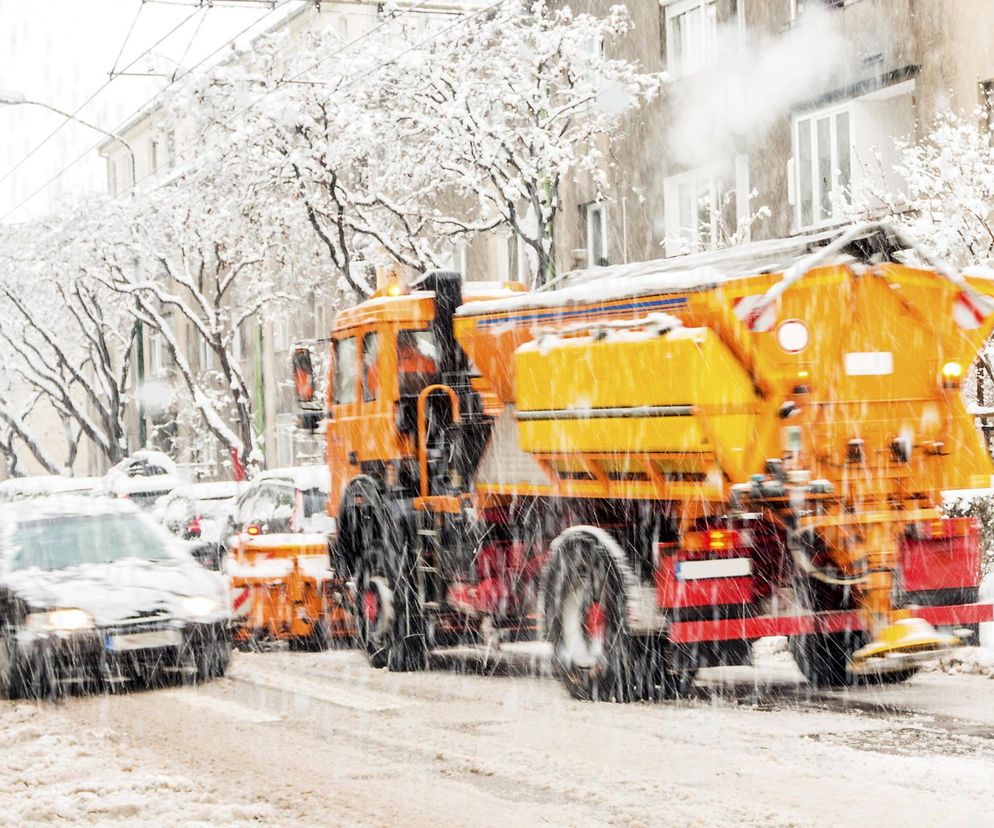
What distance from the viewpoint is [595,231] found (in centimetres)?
2925

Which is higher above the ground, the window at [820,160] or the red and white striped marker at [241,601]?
the window at [820,160]

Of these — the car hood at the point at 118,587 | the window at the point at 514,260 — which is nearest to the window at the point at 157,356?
the window at the point at 514,260

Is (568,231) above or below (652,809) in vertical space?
above

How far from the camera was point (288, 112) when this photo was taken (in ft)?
84.5

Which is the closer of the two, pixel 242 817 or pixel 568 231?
pixel 242 817

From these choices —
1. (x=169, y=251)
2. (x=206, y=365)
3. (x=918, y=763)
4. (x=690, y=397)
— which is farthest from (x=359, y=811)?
(x=206, y=365)

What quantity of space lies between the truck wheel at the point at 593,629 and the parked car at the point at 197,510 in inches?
417

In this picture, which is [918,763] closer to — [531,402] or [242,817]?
[242,817]

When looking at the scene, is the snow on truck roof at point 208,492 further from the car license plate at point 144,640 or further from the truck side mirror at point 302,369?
the car license plate at point 144,640

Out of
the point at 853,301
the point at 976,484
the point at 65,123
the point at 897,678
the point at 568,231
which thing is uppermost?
the point at 65,123

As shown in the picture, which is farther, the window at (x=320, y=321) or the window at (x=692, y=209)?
the window at (x=320, y=321)

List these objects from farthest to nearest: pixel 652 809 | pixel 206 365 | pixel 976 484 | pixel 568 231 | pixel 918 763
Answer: pixel 206 365, pixel 568 231, pixel 976 484, pixel 918 763, pixel 652 809

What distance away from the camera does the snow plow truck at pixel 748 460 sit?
31.3 ft

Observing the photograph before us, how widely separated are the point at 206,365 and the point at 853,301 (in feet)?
147
